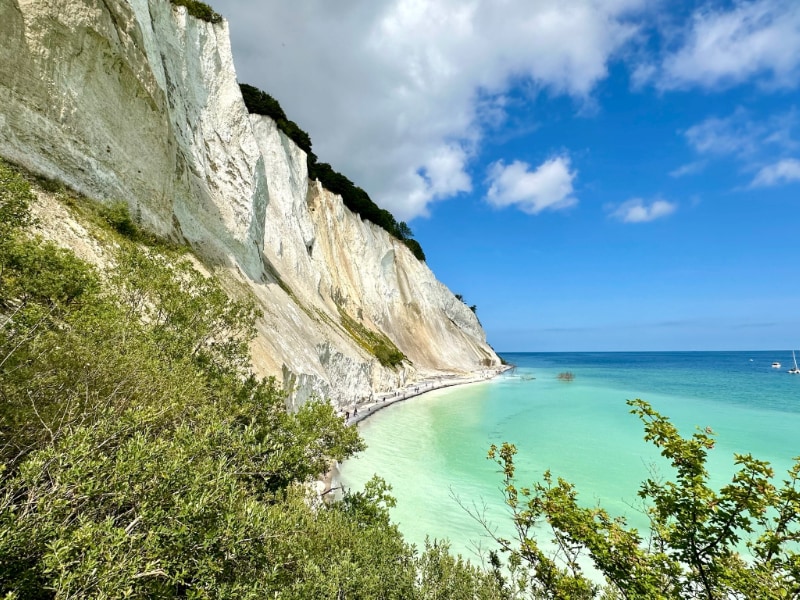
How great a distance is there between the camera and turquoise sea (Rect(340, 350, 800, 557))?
14738 mm

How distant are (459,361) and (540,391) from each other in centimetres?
1697

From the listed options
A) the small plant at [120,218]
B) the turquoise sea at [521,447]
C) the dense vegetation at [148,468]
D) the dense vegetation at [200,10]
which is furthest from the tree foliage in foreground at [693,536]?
the dense vegetation at [200,10]

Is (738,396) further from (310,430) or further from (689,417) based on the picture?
(310,430)

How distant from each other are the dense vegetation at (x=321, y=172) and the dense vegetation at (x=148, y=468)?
33.0m

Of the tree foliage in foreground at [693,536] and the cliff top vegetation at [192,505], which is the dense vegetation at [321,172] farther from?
the tree foliage in foreground at [693,536]

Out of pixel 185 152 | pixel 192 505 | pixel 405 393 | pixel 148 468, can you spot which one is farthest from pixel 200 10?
pixel 405 393

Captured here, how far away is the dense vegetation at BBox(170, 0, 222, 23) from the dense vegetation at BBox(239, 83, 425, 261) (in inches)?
495

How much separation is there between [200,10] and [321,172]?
32410 millimetres

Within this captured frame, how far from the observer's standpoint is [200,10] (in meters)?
23.6

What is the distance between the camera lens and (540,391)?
56.1 metres

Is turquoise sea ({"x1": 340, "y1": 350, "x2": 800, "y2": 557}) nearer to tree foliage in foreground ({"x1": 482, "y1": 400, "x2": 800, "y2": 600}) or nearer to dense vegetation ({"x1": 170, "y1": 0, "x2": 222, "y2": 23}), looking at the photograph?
tree foliage in foreground ({"x1": 482, "y1": 400, "x2": 800, "y2": 600})

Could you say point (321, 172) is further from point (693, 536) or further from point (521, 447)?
point (693, 536)

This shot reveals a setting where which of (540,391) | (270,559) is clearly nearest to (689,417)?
(540,391)

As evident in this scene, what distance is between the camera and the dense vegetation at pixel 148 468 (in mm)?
3244
